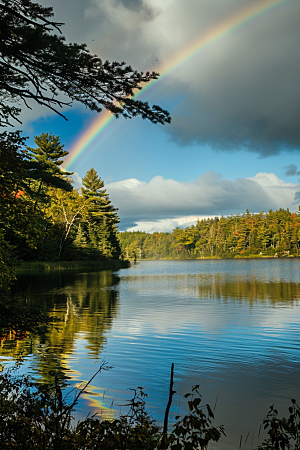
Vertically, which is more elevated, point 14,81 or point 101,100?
point 14,81

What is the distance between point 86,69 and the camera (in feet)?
20.1

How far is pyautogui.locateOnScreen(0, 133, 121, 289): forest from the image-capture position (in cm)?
830

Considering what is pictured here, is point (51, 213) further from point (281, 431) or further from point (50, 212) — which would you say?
point (281, 431)

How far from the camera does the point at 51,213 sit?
49.6m

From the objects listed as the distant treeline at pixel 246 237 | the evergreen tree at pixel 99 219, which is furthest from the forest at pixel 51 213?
the distant treeline at pixel 246 237

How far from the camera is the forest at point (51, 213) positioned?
27.2 ft

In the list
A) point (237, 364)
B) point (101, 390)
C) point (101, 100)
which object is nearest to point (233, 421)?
point (101, 390)

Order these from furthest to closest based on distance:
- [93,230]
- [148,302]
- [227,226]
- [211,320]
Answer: [227,226] → [93,230] → [148,302] → [211,320]

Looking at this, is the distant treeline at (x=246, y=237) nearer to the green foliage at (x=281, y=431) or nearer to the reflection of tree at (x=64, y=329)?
the reflection of tree at (x=64, y=329)

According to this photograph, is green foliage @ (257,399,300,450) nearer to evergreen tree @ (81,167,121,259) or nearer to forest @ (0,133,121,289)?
forest @ (0,133,121,289)

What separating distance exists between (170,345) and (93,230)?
5747 cm

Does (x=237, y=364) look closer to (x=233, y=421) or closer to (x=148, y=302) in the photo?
(x=233, y=421)

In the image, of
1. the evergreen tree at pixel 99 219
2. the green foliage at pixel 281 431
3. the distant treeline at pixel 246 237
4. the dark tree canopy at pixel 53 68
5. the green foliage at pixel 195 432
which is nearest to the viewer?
the green foliage at pixel 195 432

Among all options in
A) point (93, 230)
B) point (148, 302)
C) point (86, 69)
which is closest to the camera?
point (86, 69)
